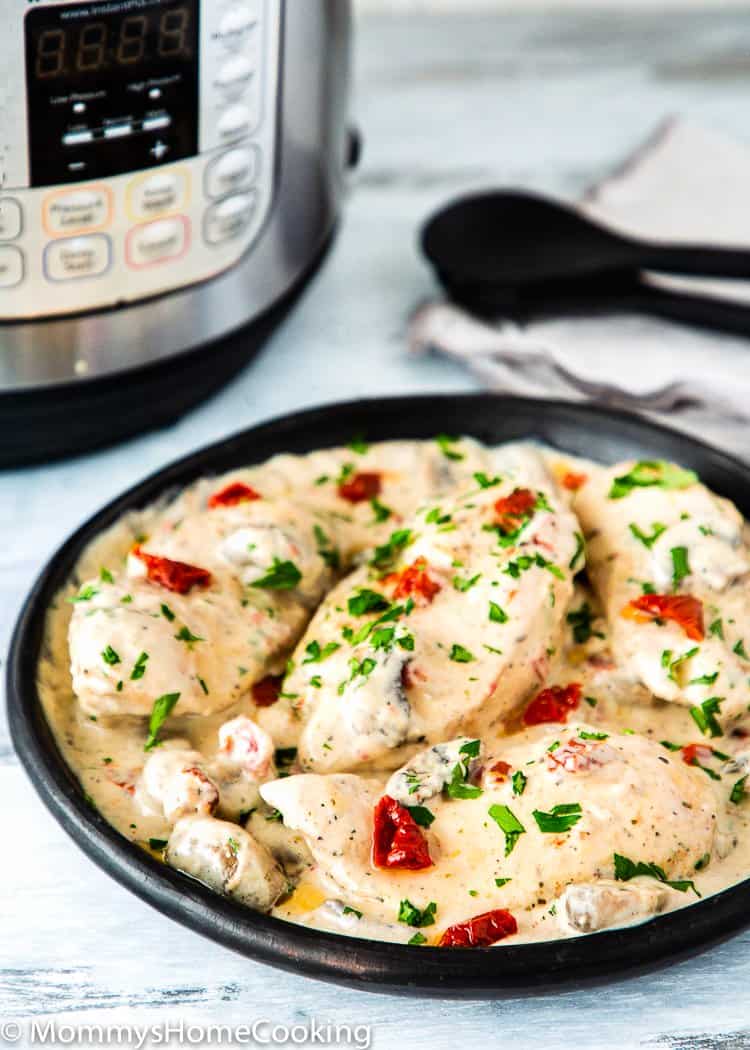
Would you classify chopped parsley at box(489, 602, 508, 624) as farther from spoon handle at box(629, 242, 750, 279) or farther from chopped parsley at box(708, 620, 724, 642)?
spoon handle at box(629, 242, 750, 279)

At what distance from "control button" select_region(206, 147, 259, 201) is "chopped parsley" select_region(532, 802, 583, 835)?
2.48 feet

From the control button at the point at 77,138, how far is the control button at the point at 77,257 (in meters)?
0.10

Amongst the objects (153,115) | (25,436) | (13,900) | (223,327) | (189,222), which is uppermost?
(153,115)

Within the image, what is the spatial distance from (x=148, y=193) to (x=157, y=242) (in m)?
0.06

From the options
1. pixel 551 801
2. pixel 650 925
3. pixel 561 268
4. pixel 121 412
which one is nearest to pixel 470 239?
pixel 561 268

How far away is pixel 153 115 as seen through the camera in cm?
137

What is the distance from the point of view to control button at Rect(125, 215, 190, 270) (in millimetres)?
1430

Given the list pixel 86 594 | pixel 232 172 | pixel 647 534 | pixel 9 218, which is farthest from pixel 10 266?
pixel 647 534

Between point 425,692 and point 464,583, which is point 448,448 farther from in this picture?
point 425,692

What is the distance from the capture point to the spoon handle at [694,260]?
1.78 meters

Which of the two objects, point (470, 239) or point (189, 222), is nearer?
point (189, 222)

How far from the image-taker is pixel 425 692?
117 cm

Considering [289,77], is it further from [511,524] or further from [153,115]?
[511,524]

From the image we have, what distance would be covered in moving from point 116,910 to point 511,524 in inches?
19.4
